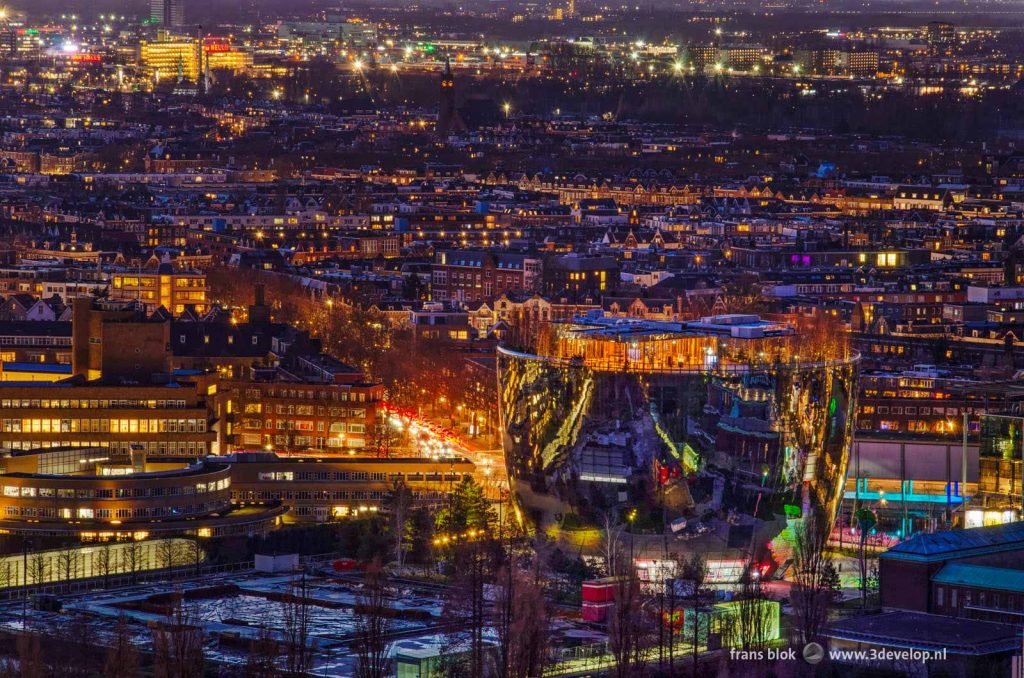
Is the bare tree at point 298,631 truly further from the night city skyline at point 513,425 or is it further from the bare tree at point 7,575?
the bare tree at point 7,575

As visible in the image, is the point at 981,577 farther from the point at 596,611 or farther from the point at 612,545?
the point at 612,545

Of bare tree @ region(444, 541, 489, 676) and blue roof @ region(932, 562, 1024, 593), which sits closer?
bare tree @ region(444, 541, 489, 676)

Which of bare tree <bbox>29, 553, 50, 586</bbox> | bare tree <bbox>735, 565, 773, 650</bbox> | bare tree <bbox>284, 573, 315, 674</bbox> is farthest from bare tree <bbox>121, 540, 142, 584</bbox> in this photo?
bare tree <bbox>735, 565, 773, 650</bbox>

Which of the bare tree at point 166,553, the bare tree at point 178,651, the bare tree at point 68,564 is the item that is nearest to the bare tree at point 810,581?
the bare tree at point 178,651

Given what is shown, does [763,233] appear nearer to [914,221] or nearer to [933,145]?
[914,221]

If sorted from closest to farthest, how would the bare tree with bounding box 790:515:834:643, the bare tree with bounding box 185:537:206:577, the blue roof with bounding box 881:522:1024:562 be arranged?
the bare tree with bounding box 790:515:834:643, the blue roof with bounding box 881:522:1024:562, the bare tree with bounding box 185:537:206:577

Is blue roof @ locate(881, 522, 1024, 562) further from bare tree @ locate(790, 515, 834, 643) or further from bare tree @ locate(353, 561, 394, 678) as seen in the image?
bare tree @ locate(353, 561, 394, 678)

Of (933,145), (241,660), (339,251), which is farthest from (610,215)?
(241,660)
